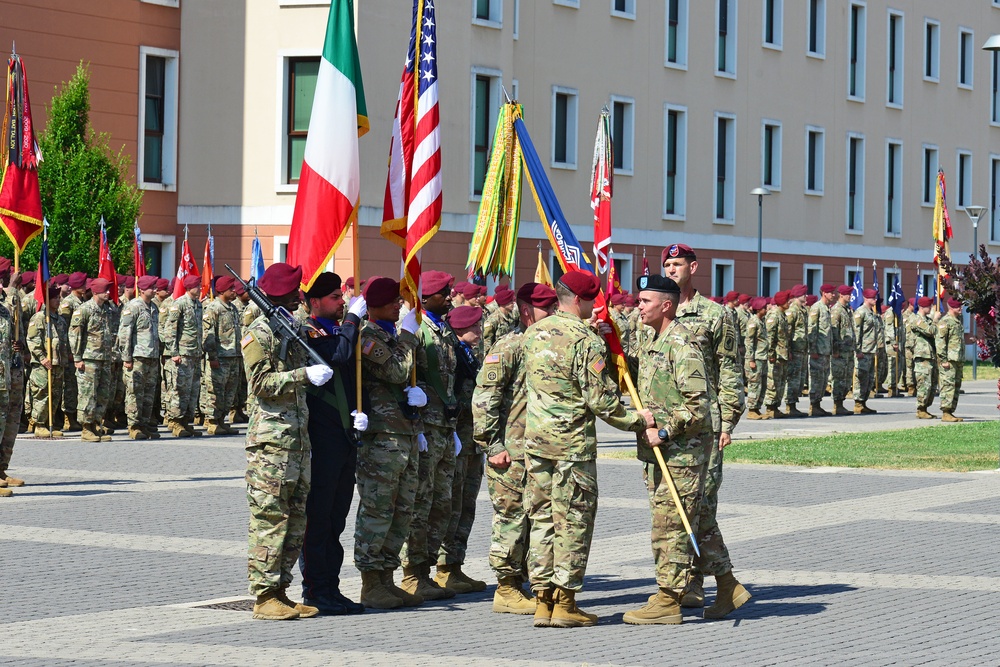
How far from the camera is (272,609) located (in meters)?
9.49

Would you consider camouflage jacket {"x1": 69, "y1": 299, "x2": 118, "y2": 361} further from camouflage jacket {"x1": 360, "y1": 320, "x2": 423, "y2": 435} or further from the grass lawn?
camouflage jacket {"x1": 360, "y1": 320, "x2": 423, "y2": 435}

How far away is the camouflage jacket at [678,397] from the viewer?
9.64 meters

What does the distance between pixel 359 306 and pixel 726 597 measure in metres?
2.70

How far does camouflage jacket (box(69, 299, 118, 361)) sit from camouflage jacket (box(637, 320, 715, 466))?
1313cm

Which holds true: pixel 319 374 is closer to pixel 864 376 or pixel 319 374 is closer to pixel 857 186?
pixel 864 376

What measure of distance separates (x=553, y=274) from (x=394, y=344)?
31.0 meters

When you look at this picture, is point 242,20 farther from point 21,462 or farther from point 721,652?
point 721,652

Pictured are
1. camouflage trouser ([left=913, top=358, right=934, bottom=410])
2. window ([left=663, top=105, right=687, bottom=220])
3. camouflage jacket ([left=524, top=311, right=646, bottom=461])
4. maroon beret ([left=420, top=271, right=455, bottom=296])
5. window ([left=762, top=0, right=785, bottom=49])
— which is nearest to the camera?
camouflage jacket ([left=524, top=311, right=646, bottom=461])

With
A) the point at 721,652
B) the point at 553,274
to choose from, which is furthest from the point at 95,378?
the point at 553,274

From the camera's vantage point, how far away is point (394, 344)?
1002 cm

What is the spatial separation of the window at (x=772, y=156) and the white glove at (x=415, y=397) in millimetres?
38039

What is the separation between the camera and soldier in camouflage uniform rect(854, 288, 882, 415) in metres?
29.6

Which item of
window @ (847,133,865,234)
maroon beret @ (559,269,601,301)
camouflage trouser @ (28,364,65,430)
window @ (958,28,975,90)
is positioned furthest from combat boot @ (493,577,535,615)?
window @ (958,28,975,90)

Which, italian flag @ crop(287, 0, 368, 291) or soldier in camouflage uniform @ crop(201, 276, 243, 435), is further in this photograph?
soldier in camouflage uniform @ crop(201, 276, 243, 435)
